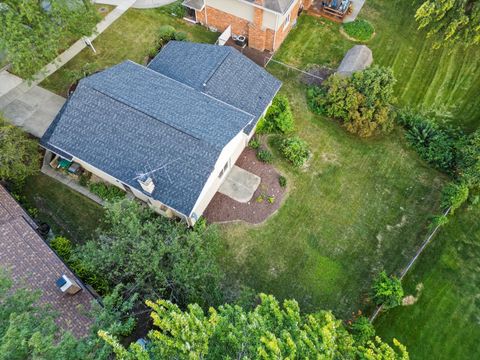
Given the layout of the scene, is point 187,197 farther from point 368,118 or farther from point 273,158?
point 368,118

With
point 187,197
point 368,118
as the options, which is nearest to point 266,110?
point 368,118

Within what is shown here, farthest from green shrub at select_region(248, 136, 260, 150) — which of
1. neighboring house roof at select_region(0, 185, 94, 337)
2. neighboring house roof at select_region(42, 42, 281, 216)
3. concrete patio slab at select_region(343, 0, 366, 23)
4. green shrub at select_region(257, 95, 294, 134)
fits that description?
concrete patio slab at select_region(343, 0, 366, 23)

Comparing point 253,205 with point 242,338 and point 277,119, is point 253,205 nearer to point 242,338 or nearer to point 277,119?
point 277,119

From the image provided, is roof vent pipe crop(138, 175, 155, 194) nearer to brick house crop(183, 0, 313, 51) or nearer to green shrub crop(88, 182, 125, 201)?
green shrub crop(88, 182, 125, 201)

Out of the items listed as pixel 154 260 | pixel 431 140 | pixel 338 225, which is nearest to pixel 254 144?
pixel 338 225

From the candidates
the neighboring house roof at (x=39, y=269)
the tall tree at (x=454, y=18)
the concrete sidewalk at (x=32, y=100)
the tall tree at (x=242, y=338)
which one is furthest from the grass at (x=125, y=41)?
the tall tree at (x=242, y=338)

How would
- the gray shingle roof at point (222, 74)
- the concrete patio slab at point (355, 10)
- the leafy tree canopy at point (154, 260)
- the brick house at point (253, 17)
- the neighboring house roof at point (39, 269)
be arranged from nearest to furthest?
1. the neighboring house roof at point (39, 269)
2. the leafy tree canopy at point (154, 260)
3. the gray shingle roof at point (222, 74)
4. the brick house at point (253, 17)
5. the concrete patio slab at point (355, 10)

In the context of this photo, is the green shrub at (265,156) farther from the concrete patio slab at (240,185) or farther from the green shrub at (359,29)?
the green shrub at (359,29)

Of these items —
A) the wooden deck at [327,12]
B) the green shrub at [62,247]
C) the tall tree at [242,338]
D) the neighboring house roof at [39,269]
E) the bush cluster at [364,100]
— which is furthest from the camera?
the wooden deck at [327,12]
